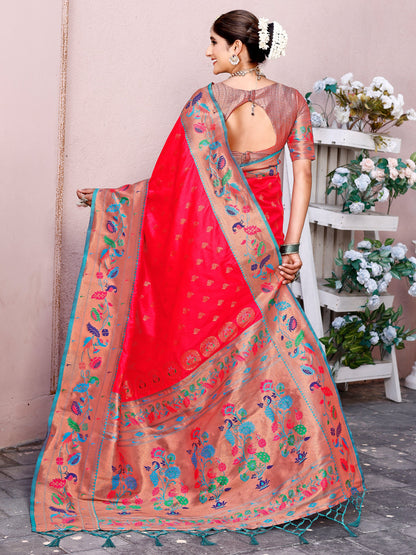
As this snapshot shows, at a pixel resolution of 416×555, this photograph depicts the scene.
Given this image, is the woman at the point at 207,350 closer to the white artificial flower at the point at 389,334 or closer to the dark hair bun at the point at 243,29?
the dark hair bun at the point at 243,29

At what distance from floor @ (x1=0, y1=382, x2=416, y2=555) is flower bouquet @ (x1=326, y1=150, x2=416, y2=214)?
1.04m

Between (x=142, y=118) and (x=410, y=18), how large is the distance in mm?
1796

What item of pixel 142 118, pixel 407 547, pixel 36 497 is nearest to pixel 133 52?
pixel 142 118

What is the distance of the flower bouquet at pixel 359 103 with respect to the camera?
3.74 metres

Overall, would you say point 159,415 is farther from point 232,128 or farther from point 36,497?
point 232,128

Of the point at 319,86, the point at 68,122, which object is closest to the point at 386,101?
the point at 319,86

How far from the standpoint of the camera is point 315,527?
97.6 inches

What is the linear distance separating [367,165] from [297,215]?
1199mm

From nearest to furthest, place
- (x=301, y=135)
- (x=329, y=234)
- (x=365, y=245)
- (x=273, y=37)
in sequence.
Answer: (x=273, y=37) → (x=301, y=135) → (x=365, y=245) → (x=329, y=234)

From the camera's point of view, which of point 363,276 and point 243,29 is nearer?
point 243,29

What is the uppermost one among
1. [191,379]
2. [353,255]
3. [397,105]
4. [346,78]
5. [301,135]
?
[346,78]

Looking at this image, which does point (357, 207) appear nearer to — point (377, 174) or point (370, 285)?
point (377, 174)

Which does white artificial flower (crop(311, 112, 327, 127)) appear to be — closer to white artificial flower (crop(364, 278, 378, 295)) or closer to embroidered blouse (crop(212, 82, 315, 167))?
white artificial flower (crop(364, 278, 378, 295))

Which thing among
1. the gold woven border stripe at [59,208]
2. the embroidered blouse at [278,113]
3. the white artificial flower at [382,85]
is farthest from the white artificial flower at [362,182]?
the gold woven border stripe at [59,208]
